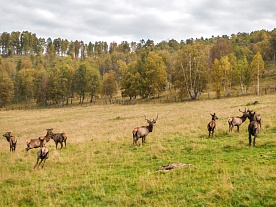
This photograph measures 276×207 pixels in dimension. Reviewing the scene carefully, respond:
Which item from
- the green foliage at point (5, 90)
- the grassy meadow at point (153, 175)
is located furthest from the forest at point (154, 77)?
the grassy meadow at point (153, 175)

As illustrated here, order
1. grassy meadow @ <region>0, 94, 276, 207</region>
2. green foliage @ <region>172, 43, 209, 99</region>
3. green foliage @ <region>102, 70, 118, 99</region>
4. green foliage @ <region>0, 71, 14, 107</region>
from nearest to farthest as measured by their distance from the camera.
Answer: grassy meadow @ <region>0, 94, 276, 207</region>, green foliage @ <region>172, 43, 209, 99</region>, green foliage @ <region>102, 70, 118, 99</region>, green foliage @ <region>0, 71, 14, 107</region>

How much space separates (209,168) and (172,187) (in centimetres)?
243

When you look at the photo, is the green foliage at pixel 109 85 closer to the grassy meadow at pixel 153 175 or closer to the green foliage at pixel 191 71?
the green foliage at pixel 191 71

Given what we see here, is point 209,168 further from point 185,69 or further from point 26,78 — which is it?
point 26,78

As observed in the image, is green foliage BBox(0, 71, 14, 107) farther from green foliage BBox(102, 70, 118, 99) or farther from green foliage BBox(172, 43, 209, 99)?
green foliage BBox(172, 43, 209, 99)

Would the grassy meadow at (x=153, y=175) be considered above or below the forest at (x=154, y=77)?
below

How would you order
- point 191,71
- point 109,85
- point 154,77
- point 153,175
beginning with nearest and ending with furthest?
point 153,175, point 191,71, point 154,77, point 109,85

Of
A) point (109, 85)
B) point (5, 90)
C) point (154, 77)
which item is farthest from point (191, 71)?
point (5, 90)

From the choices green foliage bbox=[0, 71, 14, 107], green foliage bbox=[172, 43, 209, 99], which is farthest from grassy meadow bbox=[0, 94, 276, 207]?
green foliage bbox=[0, 71, 14, 107]

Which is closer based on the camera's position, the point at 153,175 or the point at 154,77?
the point at 153,175

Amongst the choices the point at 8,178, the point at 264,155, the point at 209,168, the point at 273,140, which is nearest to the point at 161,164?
the point at 209,168

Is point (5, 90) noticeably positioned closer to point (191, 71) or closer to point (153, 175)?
point (191, 71)

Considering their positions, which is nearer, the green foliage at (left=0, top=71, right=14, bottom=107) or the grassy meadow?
the grassy meadow

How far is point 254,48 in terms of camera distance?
4097 inches
